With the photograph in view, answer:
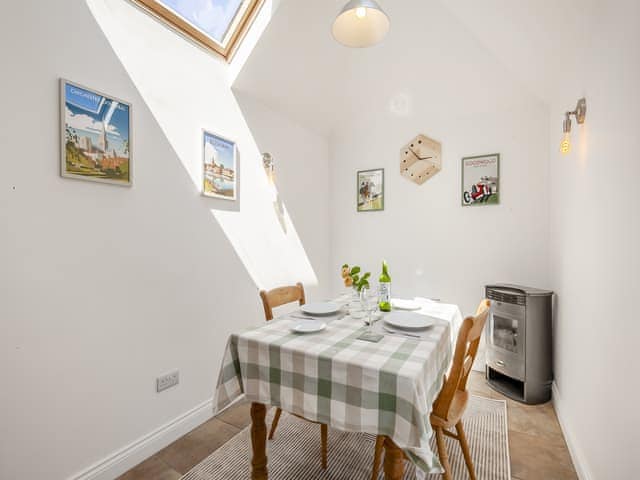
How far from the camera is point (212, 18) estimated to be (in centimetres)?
218

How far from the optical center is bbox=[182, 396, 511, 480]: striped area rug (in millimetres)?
1605

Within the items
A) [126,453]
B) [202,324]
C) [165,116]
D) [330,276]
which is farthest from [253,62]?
[126,453]

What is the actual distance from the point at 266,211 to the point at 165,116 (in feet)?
3.50

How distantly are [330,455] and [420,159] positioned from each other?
262 cm

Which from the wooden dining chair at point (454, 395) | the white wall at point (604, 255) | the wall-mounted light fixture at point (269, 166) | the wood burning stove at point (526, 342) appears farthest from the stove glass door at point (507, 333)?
the wall-mounted light fixture at point (269, 166)

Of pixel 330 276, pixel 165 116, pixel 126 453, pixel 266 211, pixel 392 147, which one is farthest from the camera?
pixel 330 276

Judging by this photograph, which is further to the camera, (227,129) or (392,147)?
(392,147)

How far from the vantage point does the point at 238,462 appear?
5.59 feet

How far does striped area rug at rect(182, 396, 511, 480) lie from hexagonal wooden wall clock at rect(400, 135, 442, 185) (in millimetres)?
2125

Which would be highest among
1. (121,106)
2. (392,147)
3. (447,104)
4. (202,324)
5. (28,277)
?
(447,104)

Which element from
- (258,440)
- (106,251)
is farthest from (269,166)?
(258,440)

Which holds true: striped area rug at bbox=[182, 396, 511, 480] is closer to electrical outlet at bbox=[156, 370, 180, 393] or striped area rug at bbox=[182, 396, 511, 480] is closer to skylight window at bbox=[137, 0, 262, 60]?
electrical outlet at bbox=[156, 370, 180, 393]

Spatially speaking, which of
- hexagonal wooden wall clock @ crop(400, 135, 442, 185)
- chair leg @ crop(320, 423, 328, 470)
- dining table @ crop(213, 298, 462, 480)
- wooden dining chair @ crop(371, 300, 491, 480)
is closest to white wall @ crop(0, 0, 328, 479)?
dining table @ crop(213, 298, 462, 480)

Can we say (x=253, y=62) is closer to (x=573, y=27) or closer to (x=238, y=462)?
(x=573, y=27)
